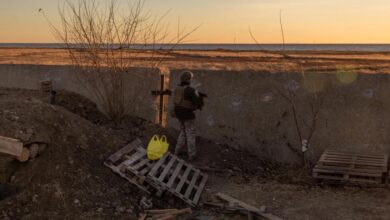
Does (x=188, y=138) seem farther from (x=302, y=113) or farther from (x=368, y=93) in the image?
(x=368, y=93)

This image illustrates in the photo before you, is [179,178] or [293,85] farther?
[293,85]

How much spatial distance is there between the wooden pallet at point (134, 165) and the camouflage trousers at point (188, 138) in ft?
2.77

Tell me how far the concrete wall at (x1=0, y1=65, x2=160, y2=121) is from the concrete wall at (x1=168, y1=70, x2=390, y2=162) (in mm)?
517

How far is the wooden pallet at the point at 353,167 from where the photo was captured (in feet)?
27.1

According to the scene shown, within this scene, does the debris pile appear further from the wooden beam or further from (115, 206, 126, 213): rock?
the wooden beam

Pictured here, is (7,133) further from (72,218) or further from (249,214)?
(249,214)

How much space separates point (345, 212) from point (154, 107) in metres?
4.63

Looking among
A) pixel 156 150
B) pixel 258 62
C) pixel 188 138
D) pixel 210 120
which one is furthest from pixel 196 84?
pixel 258 62

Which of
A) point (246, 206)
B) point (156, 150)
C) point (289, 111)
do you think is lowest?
point (246, 206)

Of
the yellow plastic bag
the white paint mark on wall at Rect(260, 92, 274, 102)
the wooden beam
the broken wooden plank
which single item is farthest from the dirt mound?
the white paint mark on wall at Rect(260, 92, 274, 102)

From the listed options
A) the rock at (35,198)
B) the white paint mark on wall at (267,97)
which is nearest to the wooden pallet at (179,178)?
the rock at (35,198)

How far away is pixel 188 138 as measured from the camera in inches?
367

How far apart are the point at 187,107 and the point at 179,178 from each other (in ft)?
5.00

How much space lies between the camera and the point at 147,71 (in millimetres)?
10695
